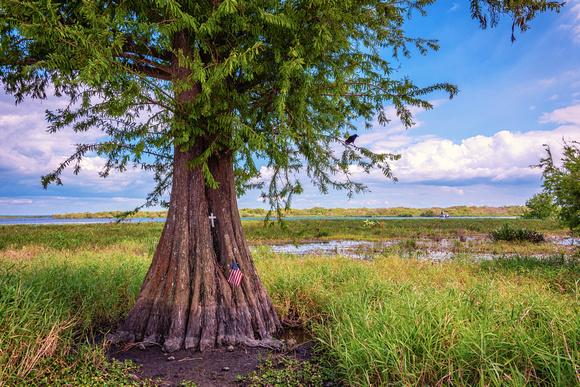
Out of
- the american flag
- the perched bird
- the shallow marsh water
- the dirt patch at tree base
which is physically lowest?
the dirt patch at tree base

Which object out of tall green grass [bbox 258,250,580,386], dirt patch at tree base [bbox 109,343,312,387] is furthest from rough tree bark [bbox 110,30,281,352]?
tall green grass [bbox 258,250,580,386]

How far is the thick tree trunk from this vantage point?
5223 mm

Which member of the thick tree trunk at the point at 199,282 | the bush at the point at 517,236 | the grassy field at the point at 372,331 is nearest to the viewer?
the grassy field at the point at 372,331

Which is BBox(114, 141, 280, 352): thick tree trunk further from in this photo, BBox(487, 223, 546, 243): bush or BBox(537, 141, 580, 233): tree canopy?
BBox(487, 223, 546, 243): bush

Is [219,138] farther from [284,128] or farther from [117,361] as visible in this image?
[117,361]

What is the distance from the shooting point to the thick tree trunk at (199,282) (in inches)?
206

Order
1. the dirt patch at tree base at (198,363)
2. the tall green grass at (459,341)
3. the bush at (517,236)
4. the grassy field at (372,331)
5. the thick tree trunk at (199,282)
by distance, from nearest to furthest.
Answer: the tall green grass at (459,341) → the grassy field at (372,331) → the dirt patch at tree base at (198,363) → the thick tree trunk at (199,282) → the bush at (517,236)

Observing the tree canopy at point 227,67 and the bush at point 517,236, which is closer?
the tree canopy at point 227,67

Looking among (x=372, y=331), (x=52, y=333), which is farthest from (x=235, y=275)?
(x=52, y=333)

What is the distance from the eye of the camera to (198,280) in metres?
5.39

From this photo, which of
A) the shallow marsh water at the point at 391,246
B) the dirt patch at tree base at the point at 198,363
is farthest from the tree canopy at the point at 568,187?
the dirt patch at tree base at the point at 198,363

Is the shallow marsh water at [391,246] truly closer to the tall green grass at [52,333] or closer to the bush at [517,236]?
the bush at [517,236]

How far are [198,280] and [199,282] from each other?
0.04 m

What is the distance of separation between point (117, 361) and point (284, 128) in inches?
155
